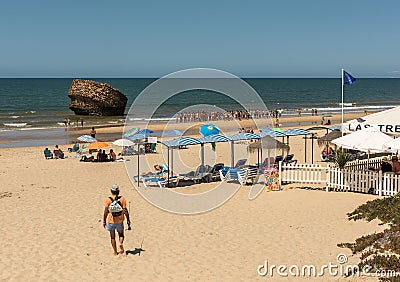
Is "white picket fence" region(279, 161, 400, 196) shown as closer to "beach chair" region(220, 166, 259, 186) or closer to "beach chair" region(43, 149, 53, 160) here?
"beach chair" region(220, 166, 259, 186)

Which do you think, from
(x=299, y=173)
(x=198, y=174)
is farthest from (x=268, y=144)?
(x=198, y=174)

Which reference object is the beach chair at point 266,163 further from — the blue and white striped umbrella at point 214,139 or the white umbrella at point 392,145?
the white umbrella at point 392,145

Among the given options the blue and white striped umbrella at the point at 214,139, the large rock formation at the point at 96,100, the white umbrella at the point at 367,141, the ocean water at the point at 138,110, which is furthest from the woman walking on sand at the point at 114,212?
the large rock formation at the point at 96,100

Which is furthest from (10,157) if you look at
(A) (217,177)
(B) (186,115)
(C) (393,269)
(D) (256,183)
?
(B) (186,115)

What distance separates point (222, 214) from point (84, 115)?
147ft

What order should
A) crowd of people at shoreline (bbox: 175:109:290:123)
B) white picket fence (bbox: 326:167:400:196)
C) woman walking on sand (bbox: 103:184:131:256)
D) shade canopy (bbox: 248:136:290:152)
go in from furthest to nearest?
crowd of people at shoreline (bbox: 175:109:290:123), shade canopy (bbox: 248:136:290:152), white picket fence (bbox: 326:167:400:196), woman walking on sand (bbox: 103:184:131:256)

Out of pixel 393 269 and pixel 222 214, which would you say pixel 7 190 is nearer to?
pixel 222 214

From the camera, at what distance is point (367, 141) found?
42.2 ft

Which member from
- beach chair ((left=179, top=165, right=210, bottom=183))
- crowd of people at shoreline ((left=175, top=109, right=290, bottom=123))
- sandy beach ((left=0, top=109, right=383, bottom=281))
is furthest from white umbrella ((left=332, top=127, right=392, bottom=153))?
crowd of people at shoreline ((left=175, top=109, right=290, bottom=123))

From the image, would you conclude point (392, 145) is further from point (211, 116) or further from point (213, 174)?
point (211, 116)

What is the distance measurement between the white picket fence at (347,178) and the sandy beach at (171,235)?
35 centimetres

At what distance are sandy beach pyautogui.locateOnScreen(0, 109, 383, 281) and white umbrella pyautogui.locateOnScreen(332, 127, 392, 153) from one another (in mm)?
1302

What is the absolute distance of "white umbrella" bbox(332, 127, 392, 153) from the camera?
12.6m

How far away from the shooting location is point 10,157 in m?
22.6
